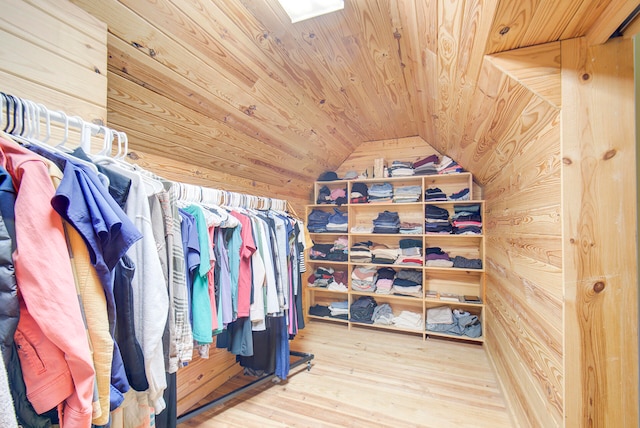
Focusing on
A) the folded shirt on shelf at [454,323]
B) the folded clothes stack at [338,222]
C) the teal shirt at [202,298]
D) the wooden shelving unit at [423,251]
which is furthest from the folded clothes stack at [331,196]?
the teal shirt at [202,298]

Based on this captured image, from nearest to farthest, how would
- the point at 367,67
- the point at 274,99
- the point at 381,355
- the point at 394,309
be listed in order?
the point at 367,67 → the point at 274,99 → the point at 381,355 → the point at 394,309

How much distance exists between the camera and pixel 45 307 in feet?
1.72

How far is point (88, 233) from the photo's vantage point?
0.60 metres

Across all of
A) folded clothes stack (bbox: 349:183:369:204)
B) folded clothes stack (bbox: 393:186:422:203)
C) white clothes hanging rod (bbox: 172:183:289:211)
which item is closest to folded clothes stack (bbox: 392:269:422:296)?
folded clothes stack (bbox: 393:186:422:203)

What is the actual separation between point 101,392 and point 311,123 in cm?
199

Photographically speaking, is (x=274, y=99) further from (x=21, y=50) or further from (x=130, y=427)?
(x=130, y=427)

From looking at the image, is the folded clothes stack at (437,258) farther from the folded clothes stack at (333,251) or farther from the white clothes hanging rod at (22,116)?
the white clothes hanging rod at (22,116)

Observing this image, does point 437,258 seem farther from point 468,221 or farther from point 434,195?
point 434,195

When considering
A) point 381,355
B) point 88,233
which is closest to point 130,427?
point 88,233

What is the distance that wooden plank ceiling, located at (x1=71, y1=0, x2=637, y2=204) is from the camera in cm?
93

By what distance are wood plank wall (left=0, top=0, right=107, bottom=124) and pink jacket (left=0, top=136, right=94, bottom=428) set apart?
378mm

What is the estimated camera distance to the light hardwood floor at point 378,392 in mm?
1650

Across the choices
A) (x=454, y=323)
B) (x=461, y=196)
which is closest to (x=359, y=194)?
(x=461, y=196)

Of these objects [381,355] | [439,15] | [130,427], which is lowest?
[381,355]
